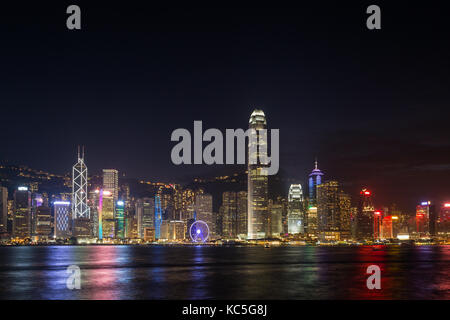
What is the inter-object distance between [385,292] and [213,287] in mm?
21812

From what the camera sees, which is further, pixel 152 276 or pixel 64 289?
pixel 152 276

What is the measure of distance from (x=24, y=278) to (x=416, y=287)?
2254 inches

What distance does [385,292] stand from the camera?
6494cm
